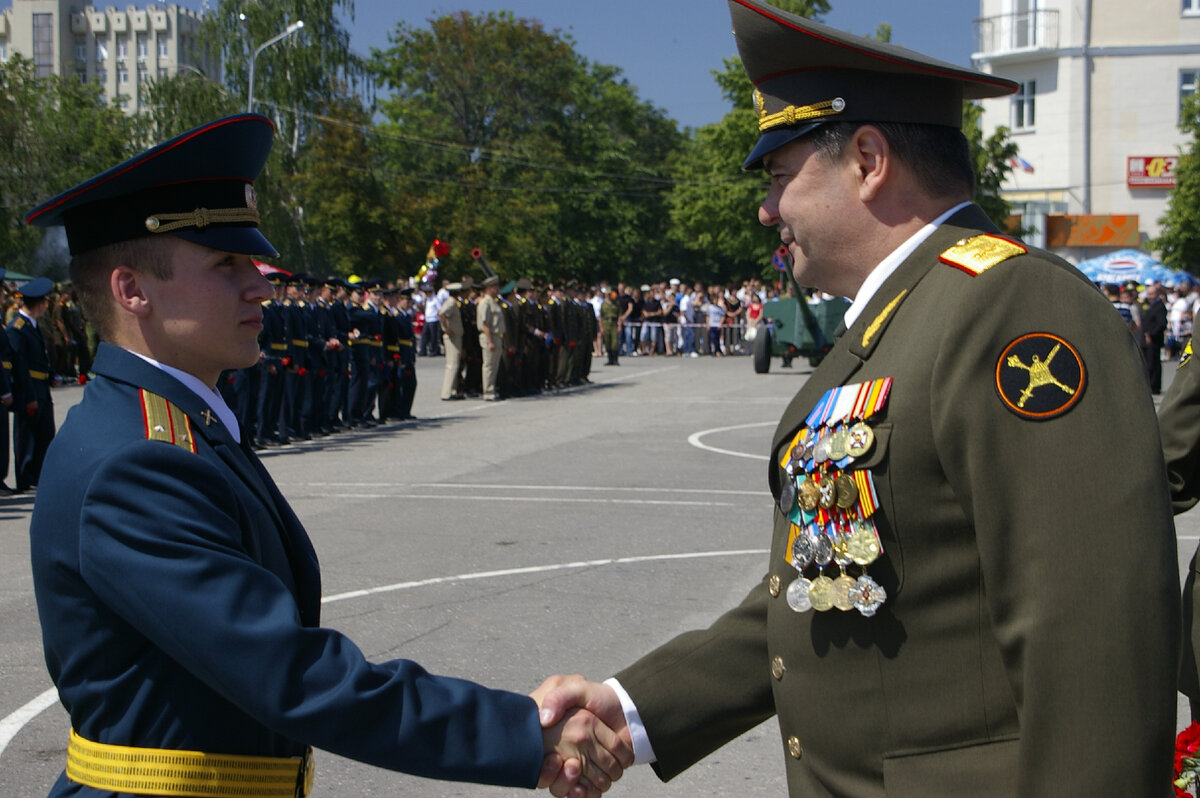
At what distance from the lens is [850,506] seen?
6.87ft

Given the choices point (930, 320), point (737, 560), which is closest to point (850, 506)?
point (930, 320)

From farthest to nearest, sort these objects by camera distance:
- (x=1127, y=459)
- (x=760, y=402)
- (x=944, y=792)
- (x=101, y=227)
A: (x=760, y=402), (x=101, y=227), (x=944, y=792), (x=1127, y=459)

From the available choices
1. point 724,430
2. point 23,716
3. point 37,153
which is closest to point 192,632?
point 23,716

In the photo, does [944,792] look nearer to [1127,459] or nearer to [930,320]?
[1127,459]

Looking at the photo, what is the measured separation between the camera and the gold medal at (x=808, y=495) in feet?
7.10

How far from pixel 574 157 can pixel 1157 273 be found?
2842 cm

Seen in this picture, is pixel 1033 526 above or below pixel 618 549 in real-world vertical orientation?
above

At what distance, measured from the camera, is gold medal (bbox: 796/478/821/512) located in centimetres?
216

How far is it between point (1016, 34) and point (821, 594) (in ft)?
176

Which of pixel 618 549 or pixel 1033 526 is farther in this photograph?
pixel 618 549

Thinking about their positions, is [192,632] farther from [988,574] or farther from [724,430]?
[724,430]

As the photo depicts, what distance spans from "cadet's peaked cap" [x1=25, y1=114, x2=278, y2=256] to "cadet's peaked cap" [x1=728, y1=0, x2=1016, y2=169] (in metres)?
0.96

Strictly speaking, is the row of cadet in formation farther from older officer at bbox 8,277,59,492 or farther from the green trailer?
the green trailer

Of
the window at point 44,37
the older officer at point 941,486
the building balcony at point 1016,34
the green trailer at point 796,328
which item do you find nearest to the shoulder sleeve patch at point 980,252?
the older officer at point 941,486
